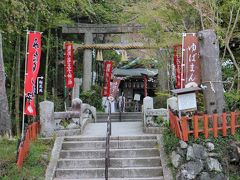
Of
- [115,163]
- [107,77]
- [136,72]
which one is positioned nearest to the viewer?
[115,163]

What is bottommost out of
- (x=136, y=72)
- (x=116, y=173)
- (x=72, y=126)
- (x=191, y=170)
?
(x=116, y=173)

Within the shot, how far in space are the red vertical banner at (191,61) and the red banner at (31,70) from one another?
4.34 m

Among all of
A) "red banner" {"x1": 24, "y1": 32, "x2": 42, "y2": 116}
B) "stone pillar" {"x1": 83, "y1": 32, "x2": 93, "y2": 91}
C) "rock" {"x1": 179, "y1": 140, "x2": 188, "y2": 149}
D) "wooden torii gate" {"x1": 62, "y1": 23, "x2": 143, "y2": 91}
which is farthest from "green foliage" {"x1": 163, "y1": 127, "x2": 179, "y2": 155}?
"stone pillar" {"x1": 83, "y1": 32, "x2": 93, "y2": 91}

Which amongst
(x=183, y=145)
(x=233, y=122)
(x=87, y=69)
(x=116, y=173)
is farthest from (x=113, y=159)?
(x=87, y=69)

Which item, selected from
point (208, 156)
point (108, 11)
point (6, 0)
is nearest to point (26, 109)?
point (6, 0)

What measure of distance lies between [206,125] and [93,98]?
1601 cm

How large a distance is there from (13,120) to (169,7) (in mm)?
10330

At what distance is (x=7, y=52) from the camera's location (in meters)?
20.4

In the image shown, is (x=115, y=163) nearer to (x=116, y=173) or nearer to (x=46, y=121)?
(x=116, y=173)

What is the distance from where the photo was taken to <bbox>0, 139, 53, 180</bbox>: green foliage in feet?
32.3

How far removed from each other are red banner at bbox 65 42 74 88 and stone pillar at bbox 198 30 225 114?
11.4 m

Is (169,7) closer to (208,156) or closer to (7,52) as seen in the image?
(208,156)

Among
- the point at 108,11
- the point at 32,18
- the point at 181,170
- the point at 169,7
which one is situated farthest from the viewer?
the point at 108,11

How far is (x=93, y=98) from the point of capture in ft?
84.6
